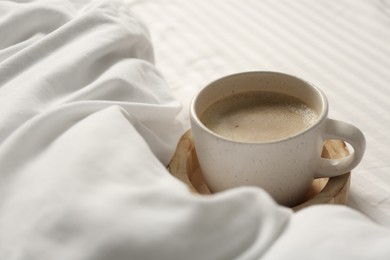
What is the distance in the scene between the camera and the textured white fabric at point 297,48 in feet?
1.94

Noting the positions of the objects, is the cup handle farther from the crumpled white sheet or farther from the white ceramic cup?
the crumpled white sheet

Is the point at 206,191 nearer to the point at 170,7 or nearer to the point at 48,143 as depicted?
the point at 48,143

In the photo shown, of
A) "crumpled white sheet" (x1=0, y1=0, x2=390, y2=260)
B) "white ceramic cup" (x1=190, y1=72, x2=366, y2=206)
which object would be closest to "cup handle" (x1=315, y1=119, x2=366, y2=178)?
"white ceramic cup" (x1=190, y1=72, x2=366, y2=206)

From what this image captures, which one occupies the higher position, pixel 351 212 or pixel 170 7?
pixel 351 212

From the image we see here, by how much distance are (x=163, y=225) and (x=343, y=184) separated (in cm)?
19

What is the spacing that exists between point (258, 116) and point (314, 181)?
7 cm

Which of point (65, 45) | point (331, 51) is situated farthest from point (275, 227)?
point (331, 51)

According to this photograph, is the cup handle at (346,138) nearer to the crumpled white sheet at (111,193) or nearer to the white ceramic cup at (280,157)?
the white ceramic cup at (280,157)

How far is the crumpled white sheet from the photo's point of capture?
0.32 m

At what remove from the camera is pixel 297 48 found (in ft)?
2.28

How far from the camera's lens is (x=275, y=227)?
1.07 feet

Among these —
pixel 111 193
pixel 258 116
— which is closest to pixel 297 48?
pixel 258 116

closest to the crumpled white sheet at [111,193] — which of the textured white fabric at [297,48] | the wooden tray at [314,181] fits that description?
the wooden tray at [314,181]

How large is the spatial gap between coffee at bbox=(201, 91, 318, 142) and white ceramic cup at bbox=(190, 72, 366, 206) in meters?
0.01
